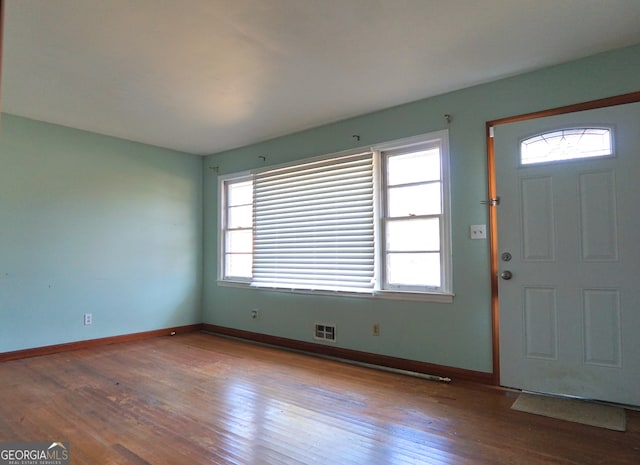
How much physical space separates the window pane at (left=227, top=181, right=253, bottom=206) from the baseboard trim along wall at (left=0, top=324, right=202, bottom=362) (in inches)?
76.0

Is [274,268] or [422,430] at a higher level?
[274,268]

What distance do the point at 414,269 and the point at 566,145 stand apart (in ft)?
5.33

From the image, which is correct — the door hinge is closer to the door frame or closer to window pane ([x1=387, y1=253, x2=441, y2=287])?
the door frame

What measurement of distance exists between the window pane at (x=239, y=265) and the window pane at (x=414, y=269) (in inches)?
85.3

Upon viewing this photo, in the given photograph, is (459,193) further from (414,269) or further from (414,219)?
(414,269)

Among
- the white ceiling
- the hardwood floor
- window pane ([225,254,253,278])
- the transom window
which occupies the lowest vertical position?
the hardwood floor

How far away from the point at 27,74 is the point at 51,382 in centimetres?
261

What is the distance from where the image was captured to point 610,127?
9.17 feet

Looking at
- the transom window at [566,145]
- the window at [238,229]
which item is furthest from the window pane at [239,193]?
the transom window at [566,145]

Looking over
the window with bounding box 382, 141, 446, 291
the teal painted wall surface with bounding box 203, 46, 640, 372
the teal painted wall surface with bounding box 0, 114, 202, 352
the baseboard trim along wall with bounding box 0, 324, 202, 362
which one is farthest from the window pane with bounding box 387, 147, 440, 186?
the baseboard trim along wall with bounding box 0, 324, 202, 362

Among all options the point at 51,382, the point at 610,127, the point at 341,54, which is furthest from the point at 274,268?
the point at 610,127

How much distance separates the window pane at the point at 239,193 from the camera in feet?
17.9

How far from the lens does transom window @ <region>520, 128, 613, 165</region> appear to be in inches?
112

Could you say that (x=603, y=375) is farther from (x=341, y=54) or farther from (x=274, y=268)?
(x=274, y=268)
